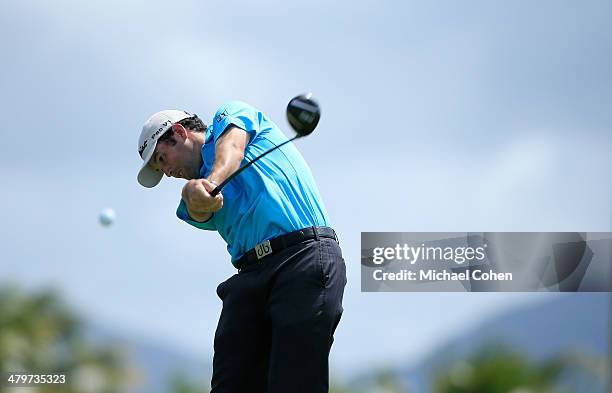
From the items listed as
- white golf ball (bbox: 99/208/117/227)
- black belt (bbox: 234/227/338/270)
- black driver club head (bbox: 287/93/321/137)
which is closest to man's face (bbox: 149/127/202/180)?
black belt (bbox: 234/227/338/270)

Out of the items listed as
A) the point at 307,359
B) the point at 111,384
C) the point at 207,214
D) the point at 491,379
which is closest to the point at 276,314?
the point at 307,359

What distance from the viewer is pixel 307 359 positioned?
264cm

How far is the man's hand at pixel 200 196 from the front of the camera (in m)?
2.49

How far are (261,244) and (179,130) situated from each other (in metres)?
0.45

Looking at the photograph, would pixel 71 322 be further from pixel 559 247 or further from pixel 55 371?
pixel 559 247

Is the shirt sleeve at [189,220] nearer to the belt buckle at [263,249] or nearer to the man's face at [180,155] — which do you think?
the man's face at [180,155]

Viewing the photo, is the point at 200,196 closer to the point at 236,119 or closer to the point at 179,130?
the point at 236,119

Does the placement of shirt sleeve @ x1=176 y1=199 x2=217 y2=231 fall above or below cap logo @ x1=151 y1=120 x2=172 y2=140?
below

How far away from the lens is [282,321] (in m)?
2.67

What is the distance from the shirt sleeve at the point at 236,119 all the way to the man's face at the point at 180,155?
0.13m

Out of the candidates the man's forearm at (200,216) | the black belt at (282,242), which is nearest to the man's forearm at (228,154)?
the man's forearm at (200,216)

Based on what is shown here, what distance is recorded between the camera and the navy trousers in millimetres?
2646

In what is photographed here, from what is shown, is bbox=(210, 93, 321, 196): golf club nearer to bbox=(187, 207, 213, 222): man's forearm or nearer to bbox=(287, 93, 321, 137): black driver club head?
bbox=(287, 93, 321, 137): black driver club head

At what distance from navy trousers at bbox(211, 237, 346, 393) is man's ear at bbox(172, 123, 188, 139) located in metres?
0.45
